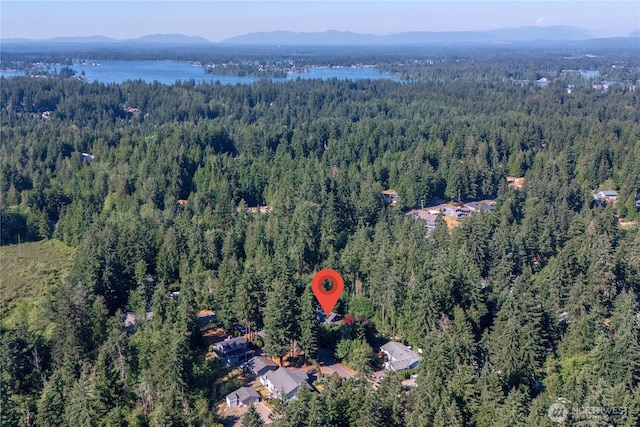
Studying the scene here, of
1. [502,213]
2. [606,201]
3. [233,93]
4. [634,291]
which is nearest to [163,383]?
[634,291]

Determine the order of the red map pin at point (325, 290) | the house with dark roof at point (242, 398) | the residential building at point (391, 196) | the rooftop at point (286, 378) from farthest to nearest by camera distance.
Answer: the residential building at point (391, 196)
the red map pin at point (325, 290)
the rooftop at point (286, 378)
the house with dark roof at point (242, 398)

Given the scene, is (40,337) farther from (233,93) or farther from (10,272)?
(233,93)

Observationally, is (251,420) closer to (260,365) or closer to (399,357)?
(260,365)

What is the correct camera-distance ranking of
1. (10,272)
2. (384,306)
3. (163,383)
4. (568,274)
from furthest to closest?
(10,272), (568,274), (384,306), (163,383)

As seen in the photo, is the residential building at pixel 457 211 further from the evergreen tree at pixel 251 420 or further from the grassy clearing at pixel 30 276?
the evergreen tree at pixel 251 420

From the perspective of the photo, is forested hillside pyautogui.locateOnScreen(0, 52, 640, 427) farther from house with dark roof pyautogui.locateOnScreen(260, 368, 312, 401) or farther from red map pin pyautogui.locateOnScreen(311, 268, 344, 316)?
house with dark roof pyautogui.locateOnScreen(260, 368, 312, 401)

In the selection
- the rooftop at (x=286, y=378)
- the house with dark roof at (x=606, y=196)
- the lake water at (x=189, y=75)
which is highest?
the lake water at (x=189, y=75)

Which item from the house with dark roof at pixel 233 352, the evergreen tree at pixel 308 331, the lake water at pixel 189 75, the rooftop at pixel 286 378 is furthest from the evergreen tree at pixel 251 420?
the lake water at pixel 189 75
